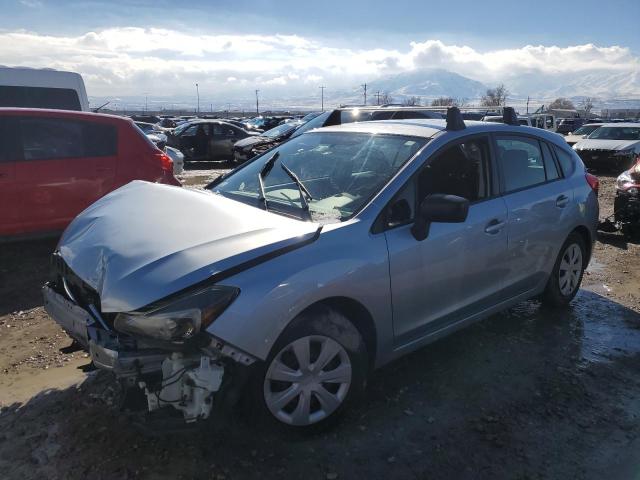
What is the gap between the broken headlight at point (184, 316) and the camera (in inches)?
93.6

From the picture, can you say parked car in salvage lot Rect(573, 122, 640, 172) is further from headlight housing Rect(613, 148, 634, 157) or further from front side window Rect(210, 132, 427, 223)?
front side window Rect(210, 132, 427, 223)

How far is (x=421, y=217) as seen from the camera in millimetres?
3172

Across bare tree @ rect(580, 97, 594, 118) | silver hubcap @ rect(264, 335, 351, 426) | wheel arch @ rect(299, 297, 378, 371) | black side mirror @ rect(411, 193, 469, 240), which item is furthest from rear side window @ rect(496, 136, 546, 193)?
bare tree @ rect(580, 97, 594, 118)

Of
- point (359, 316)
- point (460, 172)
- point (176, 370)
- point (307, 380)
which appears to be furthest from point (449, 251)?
point (176, 370)

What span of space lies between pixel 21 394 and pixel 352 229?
7.52ft

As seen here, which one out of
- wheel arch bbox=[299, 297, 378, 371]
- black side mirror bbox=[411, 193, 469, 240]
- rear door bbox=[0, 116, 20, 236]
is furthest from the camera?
rear door bbox=[0, 116, 20, 236]

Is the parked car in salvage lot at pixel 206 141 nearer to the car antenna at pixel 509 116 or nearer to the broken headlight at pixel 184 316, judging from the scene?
the car antenna at pixel 509 116

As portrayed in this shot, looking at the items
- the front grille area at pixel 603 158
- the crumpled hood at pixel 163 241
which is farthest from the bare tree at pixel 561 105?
the crumpled hood at pixel 163 241

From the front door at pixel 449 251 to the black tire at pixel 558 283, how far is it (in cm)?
97

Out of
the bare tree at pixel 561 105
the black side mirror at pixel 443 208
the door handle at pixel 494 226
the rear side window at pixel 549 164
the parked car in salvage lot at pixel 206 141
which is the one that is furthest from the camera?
the bare tree at pixel 561 105

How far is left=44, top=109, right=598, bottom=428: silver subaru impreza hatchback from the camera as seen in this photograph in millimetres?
2422

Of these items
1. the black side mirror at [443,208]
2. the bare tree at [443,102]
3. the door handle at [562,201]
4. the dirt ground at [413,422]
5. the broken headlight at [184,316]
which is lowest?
the dirt ground at [413,422]

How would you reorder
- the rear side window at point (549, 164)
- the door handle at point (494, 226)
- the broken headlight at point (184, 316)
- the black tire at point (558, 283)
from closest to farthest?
the broken headlight at point (184, 316) < the door handle at point (494, 226) < the rear side window at point (549, 164) < the black tire at point (558, 283)

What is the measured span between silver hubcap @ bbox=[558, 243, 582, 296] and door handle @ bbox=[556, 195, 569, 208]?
1.43 ft
